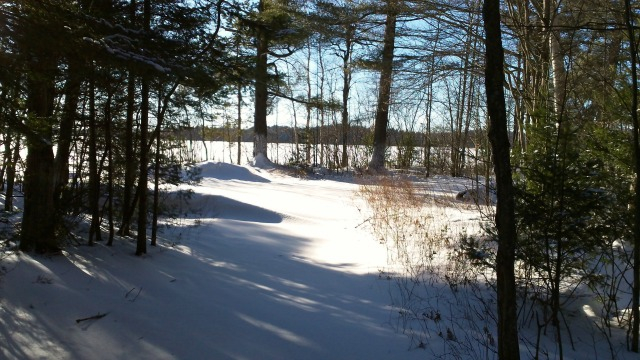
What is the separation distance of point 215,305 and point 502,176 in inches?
127

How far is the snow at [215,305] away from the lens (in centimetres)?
373

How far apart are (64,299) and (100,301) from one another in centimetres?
31

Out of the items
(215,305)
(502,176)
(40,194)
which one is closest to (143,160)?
(40,194)

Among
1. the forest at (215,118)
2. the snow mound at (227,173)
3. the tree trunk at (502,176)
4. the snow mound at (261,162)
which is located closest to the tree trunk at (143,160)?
the forest at (215,118)

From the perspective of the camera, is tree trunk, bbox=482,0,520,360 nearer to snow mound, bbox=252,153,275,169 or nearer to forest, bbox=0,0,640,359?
forest, bbox=0,0,640,359

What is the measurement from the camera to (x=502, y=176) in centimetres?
279

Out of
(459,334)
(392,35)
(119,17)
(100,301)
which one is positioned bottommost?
(459,334)

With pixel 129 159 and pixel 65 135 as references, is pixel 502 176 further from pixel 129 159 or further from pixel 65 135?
pixel 65 135

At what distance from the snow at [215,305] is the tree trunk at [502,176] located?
97cm

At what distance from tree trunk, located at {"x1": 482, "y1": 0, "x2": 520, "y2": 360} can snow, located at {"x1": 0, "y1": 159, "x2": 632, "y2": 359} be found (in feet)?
3.18

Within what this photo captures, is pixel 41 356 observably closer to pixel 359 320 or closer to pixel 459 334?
pixel 359 320

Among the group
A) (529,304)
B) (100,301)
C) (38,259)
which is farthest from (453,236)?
(38,259)

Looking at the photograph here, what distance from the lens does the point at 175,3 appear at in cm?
557

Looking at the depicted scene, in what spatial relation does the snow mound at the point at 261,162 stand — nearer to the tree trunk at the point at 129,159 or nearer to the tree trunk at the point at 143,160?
the tree trunk at the point at 129,159
